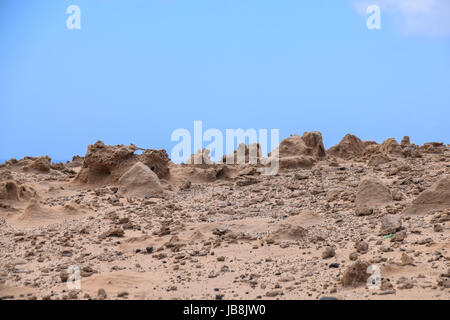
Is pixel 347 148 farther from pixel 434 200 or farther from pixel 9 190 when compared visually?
pixel 9 190

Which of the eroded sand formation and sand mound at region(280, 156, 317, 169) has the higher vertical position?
sand mound at region(280, 156, 317, 169)

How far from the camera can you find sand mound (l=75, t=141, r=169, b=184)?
43.9 feet

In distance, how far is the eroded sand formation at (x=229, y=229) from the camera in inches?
227

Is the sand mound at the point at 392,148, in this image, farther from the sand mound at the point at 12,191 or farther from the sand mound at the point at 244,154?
the sand mound at the point at 12,191

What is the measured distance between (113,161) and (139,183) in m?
1.71

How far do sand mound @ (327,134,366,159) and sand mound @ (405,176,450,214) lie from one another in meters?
8.84

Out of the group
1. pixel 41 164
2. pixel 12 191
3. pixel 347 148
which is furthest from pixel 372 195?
pixel 41 164

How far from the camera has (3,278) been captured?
22.0 ft

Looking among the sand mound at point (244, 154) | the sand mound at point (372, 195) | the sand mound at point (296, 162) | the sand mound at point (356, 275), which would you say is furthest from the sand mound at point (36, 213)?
the sand mound at point (244, 154)

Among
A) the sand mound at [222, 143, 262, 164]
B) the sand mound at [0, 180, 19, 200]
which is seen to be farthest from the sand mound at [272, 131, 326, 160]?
the sand mound at [0, 180, 19, 200]

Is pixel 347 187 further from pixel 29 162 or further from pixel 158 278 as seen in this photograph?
pixel 29 162

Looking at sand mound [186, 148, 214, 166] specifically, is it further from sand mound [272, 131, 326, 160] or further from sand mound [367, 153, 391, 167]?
sand mound [367, 153, 391, 167]

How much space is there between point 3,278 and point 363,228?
5119mm

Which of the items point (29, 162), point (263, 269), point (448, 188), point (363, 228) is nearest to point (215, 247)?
point (263, 269)
